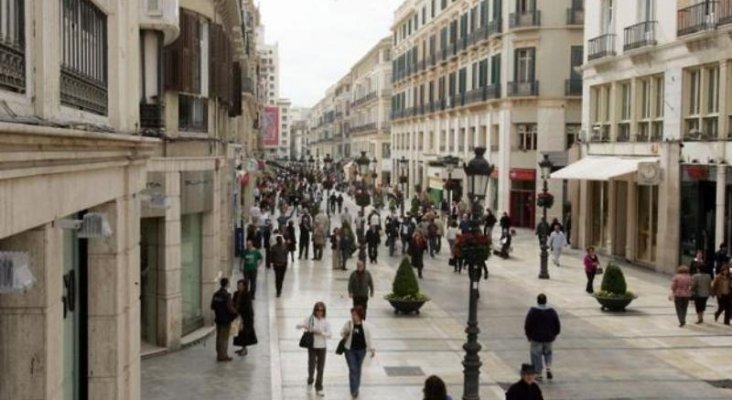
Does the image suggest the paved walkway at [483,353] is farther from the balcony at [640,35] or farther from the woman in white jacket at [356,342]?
the balcony at [640,35]

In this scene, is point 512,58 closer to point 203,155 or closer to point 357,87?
point 203,155

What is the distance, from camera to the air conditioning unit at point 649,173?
30.2m

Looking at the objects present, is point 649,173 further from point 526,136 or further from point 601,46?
point 526,136

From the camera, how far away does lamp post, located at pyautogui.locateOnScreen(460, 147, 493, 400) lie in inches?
529

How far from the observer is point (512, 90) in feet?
159

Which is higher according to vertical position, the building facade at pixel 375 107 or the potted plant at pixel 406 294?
the building facade at pixel 375 107

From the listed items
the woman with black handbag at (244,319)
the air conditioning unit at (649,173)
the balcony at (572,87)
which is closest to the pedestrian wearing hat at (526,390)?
the woman with black handbag at (244,319)

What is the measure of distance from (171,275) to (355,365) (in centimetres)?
429

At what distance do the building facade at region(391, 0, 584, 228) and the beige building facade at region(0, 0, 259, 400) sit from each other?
1228 inches

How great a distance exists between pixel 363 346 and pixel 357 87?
102894 millimetres

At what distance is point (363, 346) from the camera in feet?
46.4

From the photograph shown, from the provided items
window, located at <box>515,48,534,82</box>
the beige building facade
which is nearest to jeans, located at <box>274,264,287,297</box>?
the beige building facade

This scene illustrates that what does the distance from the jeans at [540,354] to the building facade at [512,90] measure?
100ft

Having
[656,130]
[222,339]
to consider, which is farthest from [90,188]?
[656,130]
